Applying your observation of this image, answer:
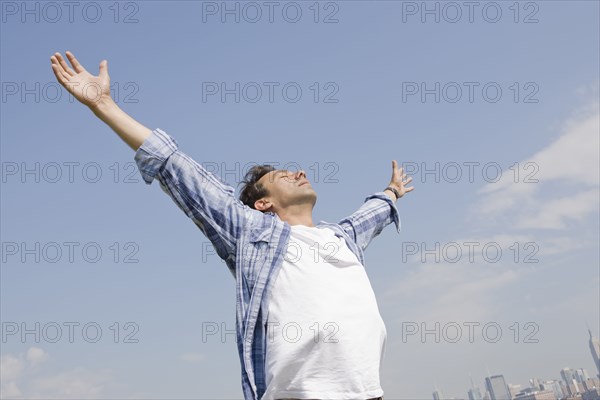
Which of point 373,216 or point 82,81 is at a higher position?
point 82,81

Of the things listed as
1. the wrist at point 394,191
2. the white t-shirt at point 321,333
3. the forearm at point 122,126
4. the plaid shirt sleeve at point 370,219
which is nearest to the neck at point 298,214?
the plaid shirt sleeve at point 370,219

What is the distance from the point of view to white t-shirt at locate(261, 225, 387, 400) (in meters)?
2.61

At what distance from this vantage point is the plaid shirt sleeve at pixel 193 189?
2.89m

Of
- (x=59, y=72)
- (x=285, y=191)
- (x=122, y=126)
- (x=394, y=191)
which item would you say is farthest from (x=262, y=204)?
(x=59, y=72)

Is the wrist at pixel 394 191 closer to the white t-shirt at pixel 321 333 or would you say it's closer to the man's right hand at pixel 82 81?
the white t-shirt at pixel 321 333

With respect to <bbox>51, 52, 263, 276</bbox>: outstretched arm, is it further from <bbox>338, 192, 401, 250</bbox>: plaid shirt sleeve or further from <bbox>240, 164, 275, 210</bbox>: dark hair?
<bbox>338, 192, 401, 250</bbox>: plaid shirt sleeve

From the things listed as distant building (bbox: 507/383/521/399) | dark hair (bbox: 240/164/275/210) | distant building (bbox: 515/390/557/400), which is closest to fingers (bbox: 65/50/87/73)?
dark hair (bbox: 240/164/275/210)

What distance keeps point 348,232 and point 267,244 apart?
A: 872 mm

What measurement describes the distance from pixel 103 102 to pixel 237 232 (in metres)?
0.98

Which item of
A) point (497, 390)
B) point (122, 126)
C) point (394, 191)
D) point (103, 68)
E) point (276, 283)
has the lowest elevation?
point (497, 390)

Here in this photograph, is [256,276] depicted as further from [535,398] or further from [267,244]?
[535,398]

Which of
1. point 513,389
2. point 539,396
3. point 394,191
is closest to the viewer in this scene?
point 394,191

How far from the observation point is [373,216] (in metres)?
Result: 3.97

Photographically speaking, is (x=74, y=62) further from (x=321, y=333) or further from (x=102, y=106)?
(x=321, y=333)
